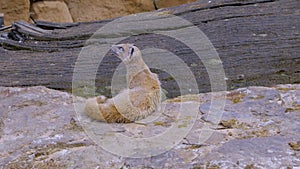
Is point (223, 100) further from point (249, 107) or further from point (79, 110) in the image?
point (79, 110)

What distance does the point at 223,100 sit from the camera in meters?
2.21

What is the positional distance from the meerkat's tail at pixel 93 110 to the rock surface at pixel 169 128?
0.09ft

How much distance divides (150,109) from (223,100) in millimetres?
410

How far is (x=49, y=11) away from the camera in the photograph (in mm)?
5500

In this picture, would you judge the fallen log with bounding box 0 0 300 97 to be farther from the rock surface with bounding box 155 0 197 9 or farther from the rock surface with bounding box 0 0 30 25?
the rock surface with bounding box 155 0 197 9

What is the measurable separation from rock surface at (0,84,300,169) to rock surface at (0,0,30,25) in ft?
10.3

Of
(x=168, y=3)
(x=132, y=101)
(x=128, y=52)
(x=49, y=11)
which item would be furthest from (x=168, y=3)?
(x=132, y=101)

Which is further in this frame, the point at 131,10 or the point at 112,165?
the point at 131,10

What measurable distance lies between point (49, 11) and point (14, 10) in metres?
0.45

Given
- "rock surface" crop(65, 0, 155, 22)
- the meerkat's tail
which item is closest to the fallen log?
the meerkat's tail

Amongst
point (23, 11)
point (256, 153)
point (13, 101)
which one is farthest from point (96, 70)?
point (23, 11)

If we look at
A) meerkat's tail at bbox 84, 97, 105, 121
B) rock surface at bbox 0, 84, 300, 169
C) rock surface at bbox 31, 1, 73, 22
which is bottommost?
rock surface at bbox 0, 84, 300, 169

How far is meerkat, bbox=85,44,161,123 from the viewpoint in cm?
196

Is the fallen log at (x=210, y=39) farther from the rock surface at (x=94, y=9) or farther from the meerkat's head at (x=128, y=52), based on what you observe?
the rock surface at (x=94, y=9)
